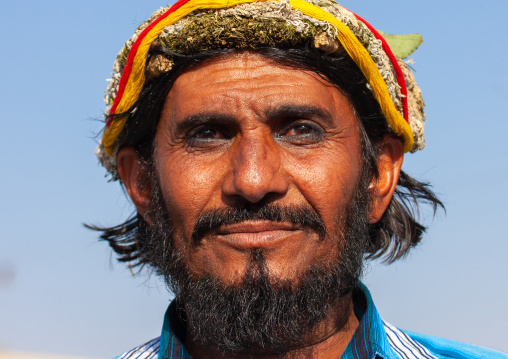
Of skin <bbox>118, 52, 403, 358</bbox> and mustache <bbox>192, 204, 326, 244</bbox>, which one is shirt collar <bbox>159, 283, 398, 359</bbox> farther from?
mustache <bbox>192, 204, 326, 244</bbox>

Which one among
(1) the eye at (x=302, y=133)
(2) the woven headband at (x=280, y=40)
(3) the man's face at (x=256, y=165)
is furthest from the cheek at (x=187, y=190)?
(2) the woven headband at (x=280, y=40)

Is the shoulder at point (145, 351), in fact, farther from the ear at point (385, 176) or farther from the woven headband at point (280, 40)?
the ear at point (385, 176)

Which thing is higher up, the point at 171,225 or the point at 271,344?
the point at 171,225

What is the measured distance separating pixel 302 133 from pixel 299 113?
111 millimetres

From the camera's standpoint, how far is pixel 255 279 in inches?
118

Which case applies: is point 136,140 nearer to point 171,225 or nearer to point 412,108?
point 171,225

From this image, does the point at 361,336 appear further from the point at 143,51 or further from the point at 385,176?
the point at 143,51

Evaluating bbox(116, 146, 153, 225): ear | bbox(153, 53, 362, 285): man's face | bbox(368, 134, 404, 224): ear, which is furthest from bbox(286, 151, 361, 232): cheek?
bbox(116, 146, 153, 225): ear

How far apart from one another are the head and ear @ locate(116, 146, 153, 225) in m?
0.18

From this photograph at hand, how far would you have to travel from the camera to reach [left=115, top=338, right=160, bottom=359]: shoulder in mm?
3627

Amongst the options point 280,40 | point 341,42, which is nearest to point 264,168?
point 280,40

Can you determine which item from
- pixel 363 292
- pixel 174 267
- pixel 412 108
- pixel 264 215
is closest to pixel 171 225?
pixel 174 267

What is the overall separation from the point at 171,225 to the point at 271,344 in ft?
2.65

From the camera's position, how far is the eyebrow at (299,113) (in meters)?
3.19
